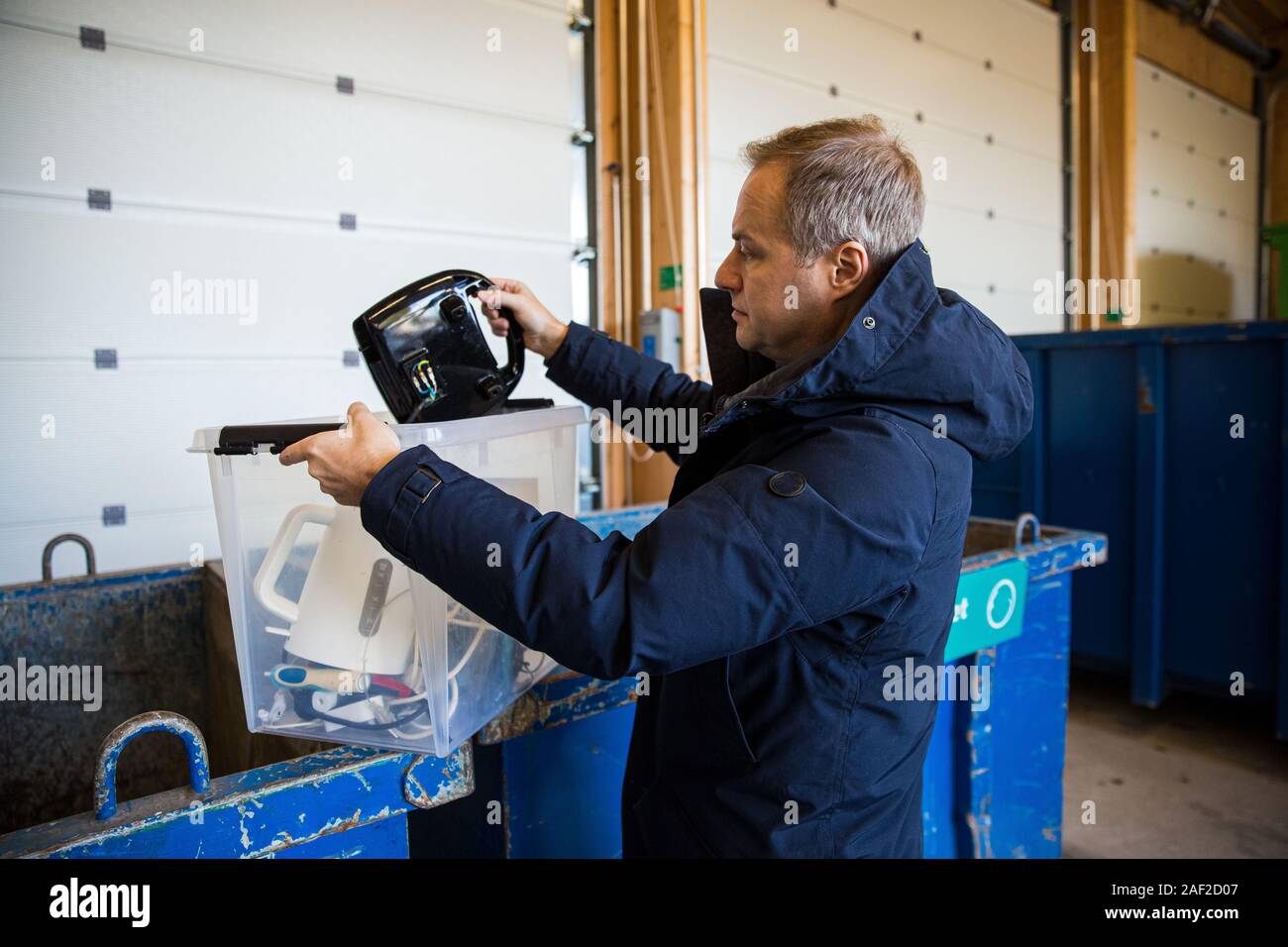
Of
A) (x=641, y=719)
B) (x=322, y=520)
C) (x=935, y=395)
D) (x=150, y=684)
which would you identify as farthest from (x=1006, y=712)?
(x=150, y=684)

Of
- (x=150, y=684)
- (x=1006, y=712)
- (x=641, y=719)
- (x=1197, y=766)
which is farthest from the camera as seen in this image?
(x=1197, y=766)

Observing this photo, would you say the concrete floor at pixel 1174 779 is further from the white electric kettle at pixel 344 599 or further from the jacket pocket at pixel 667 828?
the white electric kettle at pixel 344 599

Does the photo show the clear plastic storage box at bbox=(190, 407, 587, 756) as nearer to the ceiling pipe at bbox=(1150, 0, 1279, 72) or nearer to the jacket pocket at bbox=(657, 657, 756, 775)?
the jacket pocket at bbox=(657, 657, 756, 775)

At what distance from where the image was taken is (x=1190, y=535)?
12.8ft

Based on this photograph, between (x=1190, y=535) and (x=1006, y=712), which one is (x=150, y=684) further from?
(x=1190, y=535)

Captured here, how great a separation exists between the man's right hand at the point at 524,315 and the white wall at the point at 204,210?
1.85 metres

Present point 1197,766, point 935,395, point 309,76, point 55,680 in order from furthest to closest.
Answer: point 1197,766
point 309,76
point 55,680
point 935,395

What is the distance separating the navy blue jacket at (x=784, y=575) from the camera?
3.18ft

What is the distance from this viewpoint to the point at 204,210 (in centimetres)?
310

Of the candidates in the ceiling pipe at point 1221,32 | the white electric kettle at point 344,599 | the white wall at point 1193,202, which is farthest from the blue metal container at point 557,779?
the ceiling pipe at point 1221,32

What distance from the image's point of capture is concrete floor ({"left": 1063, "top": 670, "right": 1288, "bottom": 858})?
2955mm

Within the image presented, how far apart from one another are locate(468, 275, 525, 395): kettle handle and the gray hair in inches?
24.6
